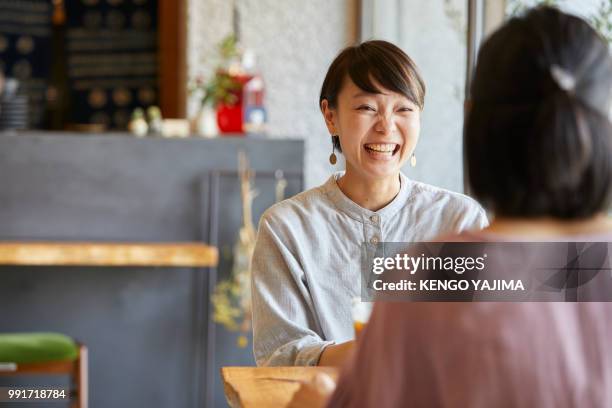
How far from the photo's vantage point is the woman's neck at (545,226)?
2.90 ft

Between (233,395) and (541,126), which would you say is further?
(233,395)

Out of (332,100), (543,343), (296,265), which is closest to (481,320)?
(543,343)

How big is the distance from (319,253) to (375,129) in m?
0.24

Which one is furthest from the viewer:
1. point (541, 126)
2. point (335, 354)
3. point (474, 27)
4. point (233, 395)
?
point (474, 27)

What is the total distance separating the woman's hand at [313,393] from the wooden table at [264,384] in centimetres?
21

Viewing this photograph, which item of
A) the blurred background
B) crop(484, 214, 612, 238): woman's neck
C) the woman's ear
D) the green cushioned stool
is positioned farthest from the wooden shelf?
crop(484, 214, 612, 238): woman's neck

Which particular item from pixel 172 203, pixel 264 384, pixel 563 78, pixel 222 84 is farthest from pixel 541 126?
pixel 222 84

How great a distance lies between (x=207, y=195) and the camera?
13.7 feet

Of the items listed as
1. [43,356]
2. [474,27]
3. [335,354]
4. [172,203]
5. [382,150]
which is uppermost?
[474,27]

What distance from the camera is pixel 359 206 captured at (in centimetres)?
188

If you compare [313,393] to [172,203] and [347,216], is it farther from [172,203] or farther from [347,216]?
[172,203]

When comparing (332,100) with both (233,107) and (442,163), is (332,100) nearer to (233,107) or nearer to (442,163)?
(442,163)

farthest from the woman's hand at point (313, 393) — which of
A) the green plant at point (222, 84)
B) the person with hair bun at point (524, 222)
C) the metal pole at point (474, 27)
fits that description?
the green plant at point (222, 84)

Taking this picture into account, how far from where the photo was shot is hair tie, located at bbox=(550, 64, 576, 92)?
85 centimetres
